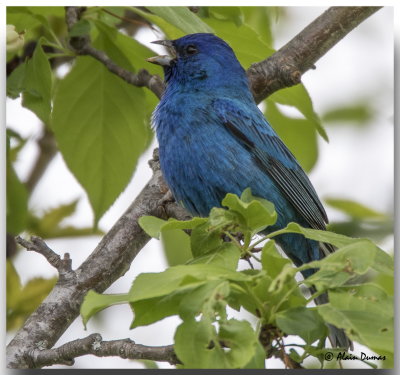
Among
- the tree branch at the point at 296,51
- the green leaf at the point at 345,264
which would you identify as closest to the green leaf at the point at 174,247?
the tree branch at the point at 296,51

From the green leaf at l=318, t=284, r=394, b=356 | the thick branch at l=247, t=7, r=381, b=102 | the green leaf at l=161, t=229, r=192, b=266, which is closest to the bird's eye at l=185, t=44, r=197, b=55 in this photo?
the thick branch at l=247, t=7, r=381, b=102

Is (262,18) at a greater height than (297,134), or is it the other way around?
(262,18)

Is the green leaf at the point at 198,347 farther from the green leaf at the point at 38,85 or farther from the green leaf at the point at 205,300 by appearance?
the green leaf at the point at 38,85

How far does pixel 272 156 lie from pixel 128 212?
120cm

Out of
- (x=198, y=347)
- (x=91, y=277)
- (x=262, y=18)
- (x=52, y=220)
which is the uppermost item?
(x=262, y=18)

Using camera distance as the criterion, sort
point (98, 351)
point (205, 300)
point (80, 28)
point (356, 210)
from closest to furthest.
→ point (205, 300) → point (98, 351) → point (80, 28) → point (356, 210)

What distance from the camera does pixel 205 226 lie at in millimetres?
3791

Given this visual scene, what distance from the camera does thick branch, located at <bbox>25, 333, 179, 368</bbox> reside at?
12.8 ft

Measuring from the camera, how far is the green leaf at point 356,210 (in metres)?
5.71

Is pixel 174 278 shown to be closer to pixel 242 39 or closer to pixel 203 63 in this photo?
pixel 242 39

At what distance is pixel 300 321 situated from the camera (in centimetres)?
350

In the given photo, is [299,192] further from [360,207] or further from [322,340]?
[322,340]

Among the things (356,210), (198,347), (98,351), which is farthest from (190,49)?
(198,347)

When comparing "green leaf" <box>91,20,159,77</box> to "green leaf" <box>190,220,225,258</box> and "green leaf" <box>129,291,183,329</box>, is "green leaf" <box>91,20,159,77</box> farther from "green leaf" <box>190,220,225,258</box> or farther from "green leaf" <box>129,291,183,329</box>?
"green leaf" <box>129,291,183,329</box>
